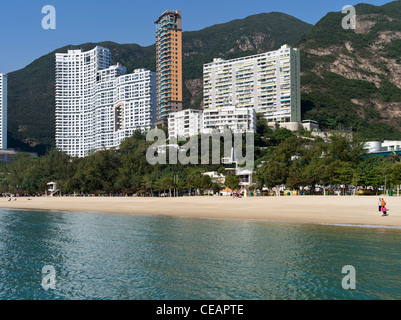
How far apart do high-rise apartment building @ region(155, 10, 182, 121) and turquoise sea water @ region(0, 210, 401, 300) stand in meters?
156

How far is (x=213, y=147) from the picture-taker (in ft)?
398

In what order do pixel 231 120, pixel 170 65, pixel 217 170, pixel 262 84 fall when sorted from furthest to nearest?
pixel 170 65, pixel 262 84, pixel 231 120, pixel 217 170

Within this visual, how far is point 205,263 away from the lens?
2047cm

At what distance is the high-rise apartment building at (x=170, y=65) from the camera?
185m

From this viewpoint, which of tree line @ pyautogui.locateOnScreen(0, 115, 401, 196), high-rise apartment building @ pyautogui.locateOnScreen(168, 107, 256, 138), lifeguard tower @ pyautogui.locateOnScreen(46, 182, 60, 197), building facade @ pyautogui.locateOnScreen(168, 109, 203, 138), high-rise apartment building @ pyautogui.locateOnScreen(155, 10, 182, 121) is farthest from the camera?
high-rise apartment building @ pyautogui.locateOnScreen(155, 10, 182, 121)

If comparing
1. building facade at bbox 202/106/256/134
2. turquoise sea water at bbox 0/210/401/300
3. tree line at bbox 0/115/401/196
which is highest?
building facade at bbox 202/106/256/134

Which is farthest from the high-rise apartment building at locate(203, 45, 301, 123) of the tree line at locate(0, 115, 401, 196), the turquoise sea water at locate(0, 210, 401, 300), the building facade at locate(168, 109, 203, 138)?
the turquoise sea water at locate(0, 210, 401, 300)

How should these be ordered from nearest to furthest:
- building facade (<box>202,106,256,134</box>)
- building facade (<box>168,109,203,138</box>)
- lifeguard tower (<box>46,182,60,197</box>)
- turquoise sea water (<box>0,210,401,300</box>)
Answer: turquoise sea water (<box>0,210,401,300</box>)
lifeguard tower (<box>46,182,60,197</box>)
building facade (<box>202,106,256,134</box>)
building facade (<box>168,109,203,138</box>)

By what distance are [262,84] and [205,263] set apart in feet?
506

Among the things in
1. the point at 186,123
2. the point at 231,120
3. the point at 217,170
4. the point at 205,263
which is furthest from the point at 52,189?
the point at 205,263

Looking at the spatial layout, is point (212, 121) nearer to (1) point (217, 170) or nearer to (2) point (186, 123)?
(2) point (186, 123)

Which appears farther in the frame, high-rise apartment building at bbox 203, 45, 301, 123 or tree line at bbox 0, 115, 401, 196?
high-rise apartment building at bbox 203, 45, 301, 123

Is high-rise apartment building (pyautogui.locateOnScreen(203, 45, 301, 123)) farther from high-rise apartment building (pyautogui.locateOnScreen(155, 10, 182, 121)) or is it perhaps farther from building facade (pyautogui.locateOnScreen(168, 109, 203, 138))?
building facade (pyautogui.locateOnScreen(168, 109, 203, 138))

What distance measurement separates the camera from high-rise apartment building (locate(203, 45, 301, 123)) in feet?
521
